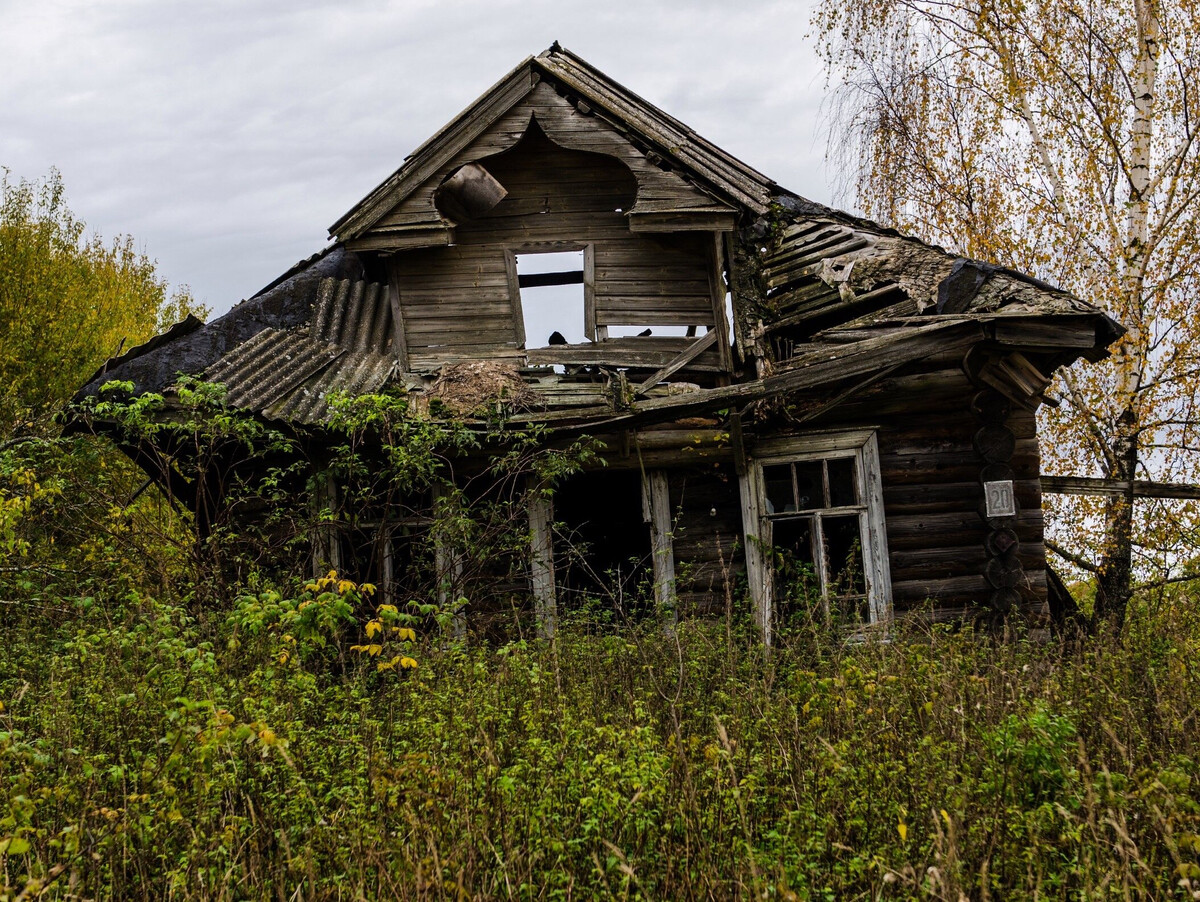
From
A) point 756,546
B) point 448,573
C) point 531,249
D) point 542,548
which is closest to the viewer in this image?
point 448,573

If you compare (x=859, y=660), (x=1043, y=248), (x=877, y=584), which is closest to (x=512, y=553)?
(x=877, y=584)

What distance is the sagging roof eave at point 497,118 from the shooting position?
10.0 metres

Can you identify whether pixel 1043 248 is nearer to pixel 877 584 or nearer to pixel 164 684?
pixel 877 584

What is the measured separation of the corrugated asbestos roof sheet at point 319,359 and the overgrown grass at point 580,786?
3.87 meters

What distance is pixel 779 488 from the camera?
11219mm

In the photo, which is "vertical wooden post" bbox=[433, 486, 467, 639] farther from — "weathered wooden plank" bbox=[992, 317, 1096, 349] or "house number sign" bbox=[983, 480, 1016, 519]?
"weathered wooden plank" bbox=[992, 317, 1096, 349]

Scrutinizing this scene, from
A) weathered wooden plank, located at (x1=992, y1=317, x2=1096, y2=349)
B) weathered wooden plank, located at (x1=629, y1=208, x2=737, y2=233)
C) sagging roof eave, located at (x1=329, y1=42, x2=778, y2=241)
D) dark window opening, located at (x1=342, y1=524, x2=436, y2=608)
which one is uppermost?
sagging roof eave, located at (x1=329, y1=42, x2=778, y2=241)

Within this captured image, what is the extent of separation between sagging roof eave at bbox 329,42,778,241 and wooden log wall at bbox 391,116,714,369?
20.7 inches

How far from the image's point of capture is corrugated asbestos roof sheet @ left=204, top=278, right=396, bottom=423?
920 cm

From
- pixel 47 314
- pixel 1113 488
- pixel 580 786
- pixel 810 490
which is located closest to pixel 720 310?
pixel 810 490

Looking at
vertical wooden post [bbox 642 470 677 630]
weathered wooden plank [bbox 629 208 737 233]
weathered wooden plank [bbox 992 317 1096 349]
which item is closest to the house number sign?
weathered wooden plank [bbox 992 317 1096 349]

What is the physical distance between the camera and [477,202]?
10.4 m

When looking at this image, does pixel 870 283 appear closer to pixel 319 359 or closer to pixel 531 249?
pixel 531 249

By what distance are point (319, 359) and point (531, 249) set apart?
246cm
